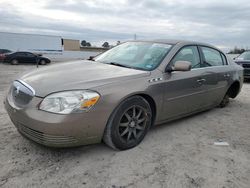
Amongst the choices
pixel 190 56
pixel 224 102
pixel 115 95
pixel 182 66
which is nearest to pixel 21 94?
pixel 115 95

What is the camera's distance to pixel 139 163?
2.68 metres

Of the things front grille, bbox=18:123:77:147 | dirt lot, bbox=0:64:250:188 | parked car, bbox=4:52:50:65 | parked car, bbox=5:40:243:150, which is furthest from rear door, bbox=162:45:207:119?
parked car, bbox=4:52:50:65

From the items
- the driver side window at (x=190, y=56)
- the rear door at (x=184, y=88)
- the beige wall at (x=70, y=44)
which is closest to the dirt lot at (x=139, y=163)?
the rear door at (x=184, y=88)

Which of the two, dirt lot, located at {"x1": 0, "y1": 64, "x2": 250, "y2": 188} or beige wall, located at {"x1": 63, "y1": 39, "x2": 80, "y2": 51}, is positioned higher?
beige wall, located at {"x1": 63, "y1": 39, "x2": 80, "y2": 51}

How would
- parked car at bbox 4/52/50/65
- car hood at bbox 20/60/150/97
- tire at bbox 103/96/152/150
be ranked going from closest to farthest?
car hood at bbox 20/60/150/97, tire at bbox 103/96/152/150, parked car at bbox 4/52/50/65

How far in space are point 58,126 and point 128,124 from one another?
95 centimetres

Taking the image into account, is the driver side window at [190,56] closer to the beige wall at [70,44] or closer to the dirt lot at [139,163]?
the dirt lot at [139,163]

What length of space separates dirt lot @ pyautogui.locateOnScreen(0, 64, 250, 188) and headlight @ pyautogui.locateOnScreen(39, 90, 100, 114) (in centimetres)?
67

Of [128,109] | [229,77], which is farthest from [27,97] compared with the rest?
[229,77]

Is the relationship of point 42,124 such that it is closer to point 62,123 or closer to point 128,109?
point 62,123

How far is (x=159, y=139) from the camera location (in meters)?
3.39

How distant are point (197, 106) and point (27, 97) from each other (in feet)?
9.42

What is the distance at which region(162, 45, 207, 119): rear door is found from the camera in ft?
11.1

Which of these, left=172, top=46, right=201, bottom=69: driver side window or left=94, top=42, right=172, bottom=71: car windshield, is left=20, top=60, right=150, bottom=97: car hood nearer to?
left=94, top=42, right=172, bottom=71: car windshield
